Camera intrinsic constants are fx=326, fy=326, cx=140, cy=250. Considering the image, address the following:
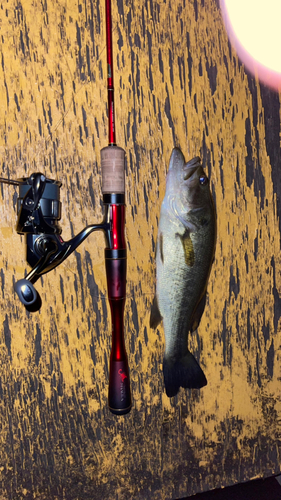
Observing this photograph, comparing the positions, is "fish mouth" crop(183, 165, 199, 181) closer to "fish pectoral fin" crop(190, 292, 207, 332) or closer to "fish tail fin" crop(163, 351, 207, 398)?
"fish pectoral fin" crop(190, 292, 207, 332)

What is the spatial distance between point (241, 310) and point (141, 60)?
749 millimetres

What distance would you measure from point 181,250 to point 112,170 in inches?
10.1

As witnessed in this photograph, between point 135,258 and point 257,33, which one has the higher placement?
point 257,33

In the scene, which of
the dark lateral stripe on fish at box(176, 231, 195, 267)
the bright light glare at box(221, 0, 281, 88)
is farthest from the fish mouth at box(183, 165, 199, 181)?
the bright light glare at box(221, 0, 281, 88)

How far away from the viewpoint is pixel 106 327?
0.87 metres

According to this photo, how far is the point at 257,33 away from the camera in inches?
38.0

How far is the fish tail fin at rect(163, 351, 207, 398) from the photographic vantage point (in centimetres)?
86

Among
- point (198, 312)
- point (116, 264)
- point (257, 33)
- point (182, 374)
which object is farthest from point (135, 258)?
point (257, 33)

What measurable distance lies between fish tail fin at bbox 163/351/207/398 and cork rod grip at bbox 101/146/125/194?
1.50 ft

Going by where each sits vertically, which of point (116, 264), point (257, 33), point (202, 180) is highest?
point (257, 33)

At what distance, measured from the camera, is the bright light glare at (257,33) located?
3.05ft

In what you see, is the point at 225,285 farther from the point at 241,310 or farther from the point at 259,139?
the point at 259,139

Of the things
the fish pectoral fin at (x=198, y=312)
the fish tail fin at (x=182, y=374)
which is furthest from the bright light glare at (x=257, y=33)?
the fish tail fin at (x=182, y=374)

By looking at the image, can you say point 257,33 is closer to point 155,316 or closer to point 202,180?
point 202,180
